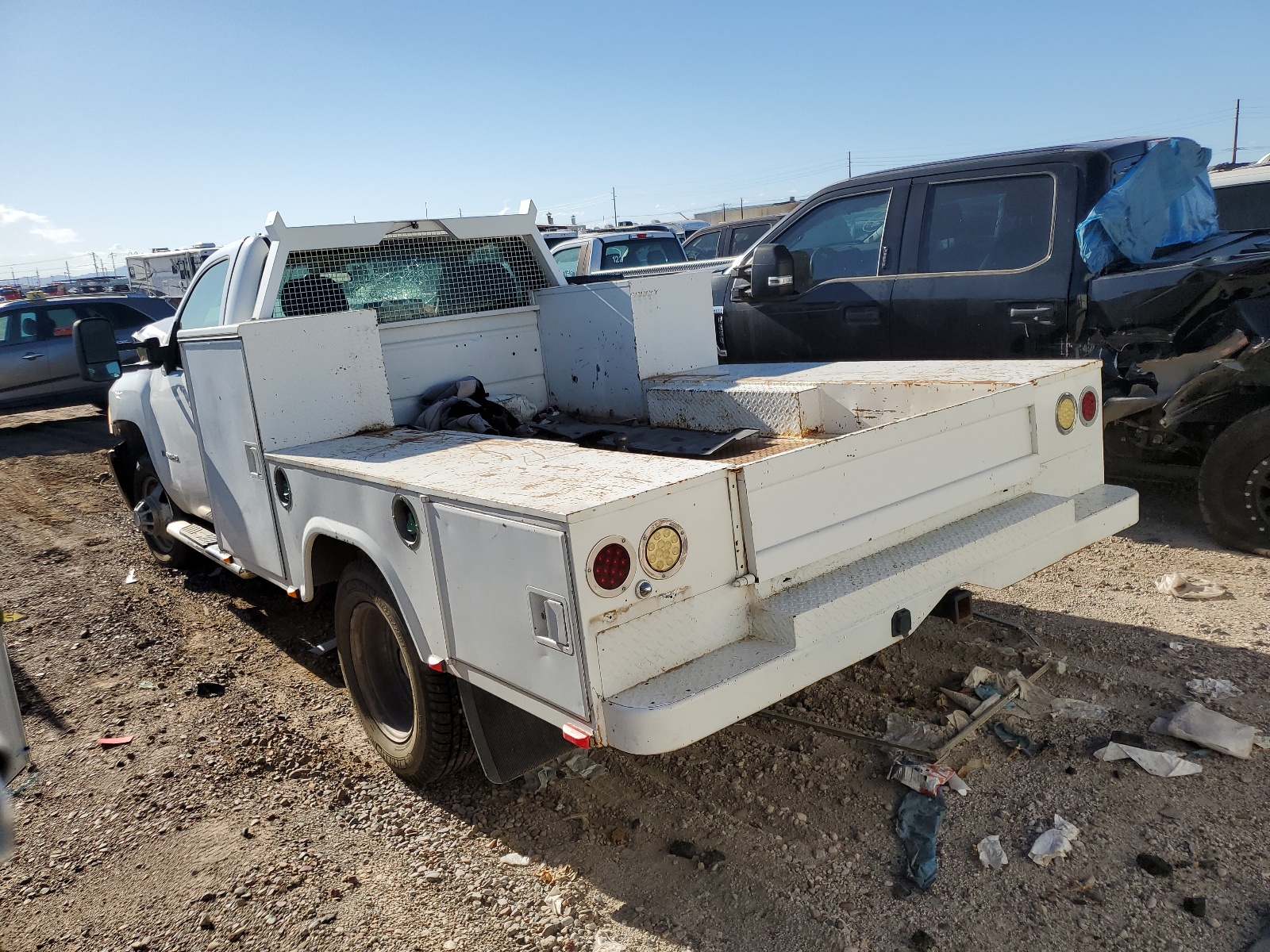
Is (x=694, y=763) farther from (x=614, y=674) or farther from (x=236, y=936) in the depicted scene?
(x=236, y=936)

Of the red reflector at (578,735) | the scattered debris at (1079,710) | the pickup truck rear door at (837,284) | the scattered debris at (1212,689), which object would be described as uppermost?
the pickup truck rear door at (837,284)

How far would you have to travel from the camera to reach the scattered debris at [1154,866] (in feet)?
→ 8.78

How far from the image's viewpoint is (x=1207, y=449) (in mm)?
5023

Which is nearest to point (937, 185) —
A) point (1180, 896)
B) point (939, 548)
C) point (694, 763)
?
point (939, 548)

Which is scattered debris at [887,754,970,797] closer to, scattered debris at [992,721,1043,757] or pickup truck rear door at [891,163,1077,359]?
scattered debris at [992,721,1043,757]

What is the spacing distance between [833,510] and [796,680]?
1.79ft

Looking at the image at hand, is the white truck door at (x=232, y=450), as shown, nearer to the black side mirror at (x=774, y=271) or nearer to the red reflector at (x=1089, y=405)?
the red reflector at (x=1089, y=405)

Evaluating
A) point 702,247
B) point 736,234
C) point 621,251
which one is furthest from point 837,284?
point 702,247

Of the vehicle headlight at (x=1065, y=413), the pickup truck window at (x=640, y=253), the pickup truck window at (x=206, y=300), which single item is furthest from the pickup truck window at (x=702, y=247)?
the vehicle headlight at (x=1065, y=413)

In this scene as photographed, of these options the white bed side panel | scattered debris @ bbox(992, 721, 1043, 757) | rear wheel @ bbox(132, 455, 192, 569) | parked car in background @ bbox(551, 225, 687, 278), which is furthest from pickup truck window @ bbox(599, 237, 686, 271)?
scattered debris @ bbox(992, 721, 1043, 757)

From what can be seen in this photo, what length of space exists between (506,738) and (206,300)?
3049 mm

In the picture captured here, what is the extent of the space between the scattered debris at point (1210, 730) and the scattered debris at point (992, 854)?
2.95 feet

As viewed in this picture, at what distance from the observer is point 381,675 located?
12.3 ft

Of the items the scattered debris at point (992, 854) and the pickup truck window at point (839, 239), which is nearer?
the scattered debris at point (992, 854)
